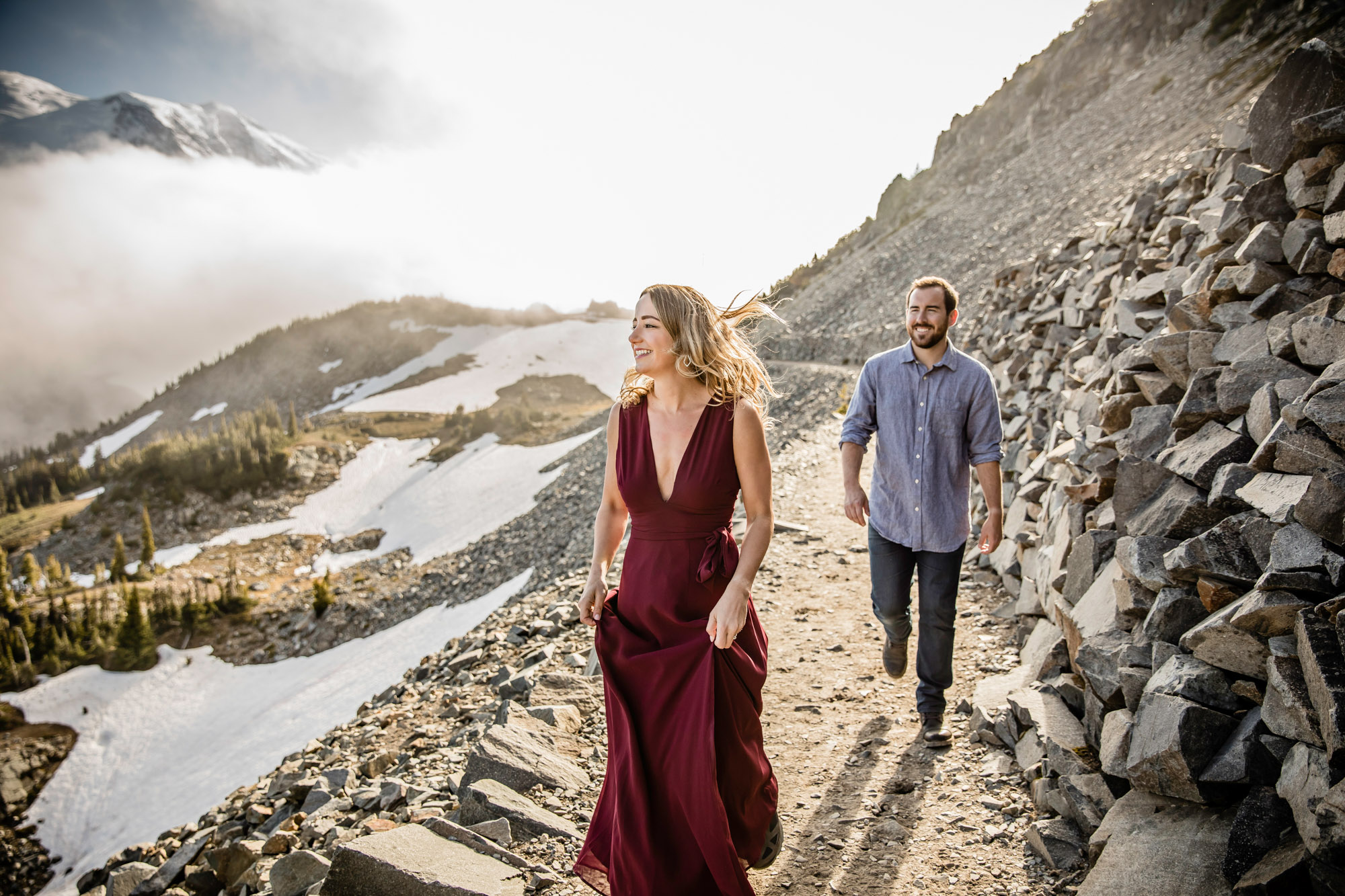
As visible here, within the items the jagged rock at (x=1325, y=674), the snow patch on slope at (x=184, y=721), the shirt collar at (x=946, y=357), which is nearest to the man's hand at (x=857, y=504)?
the shirt collar at (x=946, y=357)

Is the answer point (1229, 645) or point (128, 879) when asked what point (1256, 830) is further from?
point (128, 879)

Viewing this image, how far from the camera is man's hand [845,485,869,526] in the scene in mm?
4734

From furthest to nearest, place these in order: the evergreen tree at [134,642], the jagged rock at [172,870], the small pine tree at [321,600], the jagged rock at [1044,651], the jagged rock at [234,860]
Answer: the evergreen tree at [134,642], the small pine tree at [321,600], the jagged rock at [172,870], the jagged rock at [234,860], the jagged rock at [1044,651]

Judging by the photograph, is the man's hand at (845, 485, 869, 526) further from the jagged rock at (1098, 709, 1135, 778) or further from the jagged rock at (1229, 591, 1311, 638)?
the jagged rock at (1229, 591, 1311, 638)

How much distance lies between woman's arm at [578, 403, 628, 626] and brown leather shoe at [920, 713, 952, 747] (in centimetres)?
295

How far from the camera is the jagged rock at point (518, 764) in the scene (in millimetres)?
4707

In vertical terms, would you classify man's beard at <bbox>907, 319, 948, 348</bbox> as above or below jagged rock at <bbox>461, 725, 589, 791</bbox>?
above

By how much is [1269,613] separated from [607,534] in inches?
125

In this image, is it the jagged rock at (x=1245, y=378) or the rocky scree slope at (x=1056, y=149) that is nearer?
the jagged rock at (x=1245, y=378)

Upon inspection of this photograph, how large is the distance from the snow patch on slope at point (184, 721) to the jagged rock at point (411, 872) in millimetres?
17642

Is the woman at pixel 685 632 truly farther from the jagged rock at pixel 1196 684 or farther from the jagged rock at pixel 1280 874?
the jagged rock at pixel 1196 684

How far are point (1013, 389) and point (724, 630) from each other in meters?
9.74

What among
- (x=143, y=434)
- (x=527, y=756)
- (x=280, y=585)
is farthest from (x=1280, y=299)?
(x=143, y=434)

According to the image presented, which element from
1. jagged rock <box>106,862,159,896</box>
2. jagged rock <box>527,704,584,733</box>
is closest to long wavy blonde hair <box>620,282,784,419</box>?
jagged rock <box>527,704,584,733</box>
